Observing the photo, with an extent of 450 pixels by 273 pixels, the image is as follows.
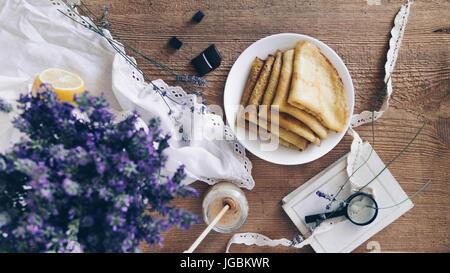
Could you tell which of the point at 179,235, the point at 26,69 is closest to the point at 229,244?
the point at 179,235

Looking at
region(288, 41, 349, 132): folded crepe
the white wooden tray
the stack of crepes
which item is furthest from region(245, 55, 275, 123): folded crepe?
the white wooden tray

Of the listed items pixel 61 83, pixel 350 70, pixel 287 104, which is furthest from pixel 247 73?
pixel 61 83

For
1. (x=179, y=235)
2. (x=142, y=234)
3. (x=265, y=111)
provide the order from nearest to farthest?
1. (x=142, y=234)
2. (x=265, y=111)
3. (x=179, y=235)

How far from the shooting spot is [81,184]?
0.83m

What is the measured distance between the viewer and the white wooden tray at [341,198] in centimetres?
148

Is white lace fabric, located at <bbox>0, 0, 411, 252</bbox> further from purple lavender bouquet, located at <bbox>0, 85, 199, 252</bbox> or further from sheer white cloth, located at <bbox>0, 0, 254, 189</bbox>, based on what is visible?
purple lavender bouquet, located at <bbox>0, 85, 199, 252</bbox>

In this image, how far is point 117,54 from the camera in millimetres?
1402

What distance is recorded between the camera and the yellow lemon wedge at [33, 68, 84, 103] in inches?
47.1

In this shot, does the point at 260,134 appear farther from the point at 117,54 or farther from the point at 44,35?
the point at 44,35

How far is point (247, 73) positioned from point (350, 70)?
1.36 ft

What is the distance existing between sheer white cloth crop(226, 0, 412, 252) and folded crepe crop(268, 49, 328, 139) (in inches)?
6.9

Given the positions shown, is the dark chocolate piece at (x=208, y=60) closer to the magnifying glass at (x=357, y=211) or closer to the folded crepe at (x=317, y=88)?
the folded crepe at (x=317, y=88)

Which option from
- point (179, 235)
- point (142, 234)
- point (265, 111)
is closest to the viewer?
point (142, 234)

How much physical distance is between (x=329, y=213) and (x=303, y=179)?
6.3 inches
